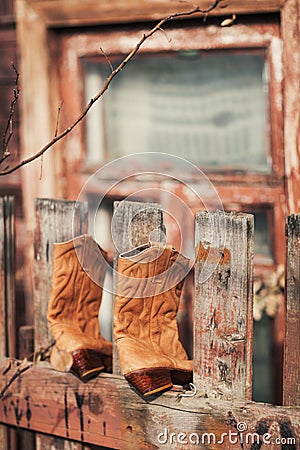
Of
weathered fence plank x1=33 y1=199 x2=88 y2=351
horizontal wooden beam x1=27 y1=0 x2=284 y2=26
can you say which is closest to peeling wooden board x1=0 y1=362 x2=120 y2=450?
weathered fence plank x1=33 y1=199 x2=88 y2=351

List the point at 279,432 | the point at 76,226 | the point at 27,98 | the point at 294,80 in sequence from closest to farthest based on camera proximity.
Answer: the point at 279,432 → the point at 76,226 → the point at 294,80 → the point at 27,98

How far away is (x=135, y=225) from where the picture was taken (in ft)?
7.21

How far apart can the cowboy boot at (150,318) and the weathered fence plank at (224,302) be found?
0.12 metres

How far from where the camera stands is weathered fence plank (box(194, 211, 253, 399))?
2014mm

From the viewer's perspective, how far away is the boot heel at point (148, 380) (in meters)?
2.07

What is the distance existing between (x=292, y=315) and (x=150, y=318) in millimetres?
480

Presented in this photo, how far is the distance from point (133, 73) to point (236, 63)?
53 cm

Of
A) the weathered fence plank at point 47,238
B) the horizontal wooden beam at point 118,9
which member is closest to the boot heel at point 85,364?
the weathered fence plank at point 47,238

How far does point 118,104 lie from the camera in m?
3.40

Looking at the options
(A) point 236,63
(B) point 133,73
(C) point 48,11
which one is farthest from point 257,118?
(C) point 48,11

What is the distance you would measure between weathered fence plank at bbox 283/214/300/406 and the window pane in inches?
48.8

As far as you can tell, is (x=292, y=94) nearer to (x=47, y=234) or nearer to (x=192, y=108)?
(x=192, y=108)

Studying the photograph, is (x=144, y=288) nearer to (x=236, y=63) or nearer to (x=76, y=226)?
(x=76, y=226)

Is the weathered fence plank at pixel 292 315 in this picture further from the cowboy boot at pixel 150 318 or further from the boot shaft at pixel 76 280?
the boot shaft at pixel 76 280
